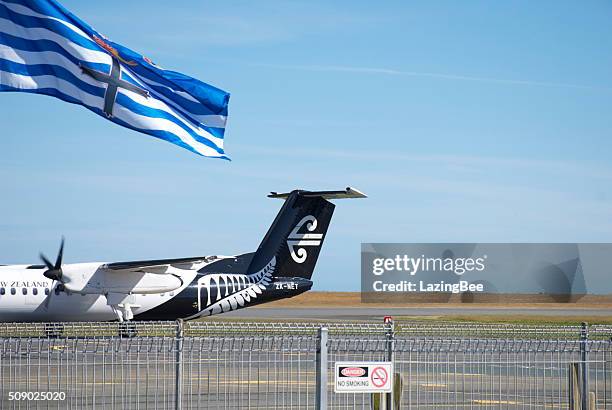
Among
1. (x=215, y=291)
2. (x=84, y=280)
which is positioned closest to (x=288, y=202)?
(x=215, y=291)

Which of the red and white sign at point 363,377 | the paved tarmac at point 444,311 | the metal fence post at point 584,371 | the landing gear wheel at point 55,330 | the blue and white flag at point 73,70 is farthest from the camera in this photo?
the paved tarmac at point 444,311

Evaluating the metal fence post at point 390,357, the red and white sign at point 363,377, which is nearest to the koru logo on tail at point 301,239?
the metal fence post at point 390,357

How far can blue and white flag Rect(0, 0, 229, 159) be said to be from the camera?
1030cm

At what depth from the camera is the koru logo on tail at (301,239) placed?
35281mm

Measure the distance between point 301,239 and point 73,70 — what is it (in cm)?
2531

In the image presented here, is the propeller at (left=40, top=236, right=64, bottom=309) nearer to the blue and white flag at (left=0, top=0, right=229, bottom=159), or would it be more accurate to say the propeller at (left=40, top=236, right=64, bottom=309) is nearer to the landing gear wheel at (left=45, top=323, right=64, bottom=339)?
the landing gear wheel at (left=45, top=323, right=64, bottom=339)

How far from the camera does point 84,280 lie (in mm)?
32594

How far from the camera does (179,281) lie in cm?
3328

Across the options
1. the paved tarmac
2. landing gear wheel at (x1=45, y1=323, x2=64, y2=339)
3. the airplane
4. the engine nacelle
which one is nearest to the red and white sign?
landing gear wheel at (x1=45, y1=323, x2=64, y2=339)

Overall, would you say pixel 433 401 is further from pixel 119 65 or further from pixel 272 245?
pixel 272 245

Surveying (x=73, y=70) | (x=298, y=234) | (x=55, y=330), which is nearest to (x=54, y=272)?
(x=298, y=234)

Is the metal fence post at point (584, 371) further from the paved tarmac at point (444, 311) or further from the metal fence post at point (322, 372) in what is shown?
the paved tarmac at point (444, 311)

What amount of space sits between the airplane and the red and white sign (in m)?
21.6

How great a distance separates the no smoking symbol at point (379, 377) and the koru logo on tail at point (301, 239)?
85.4ft
